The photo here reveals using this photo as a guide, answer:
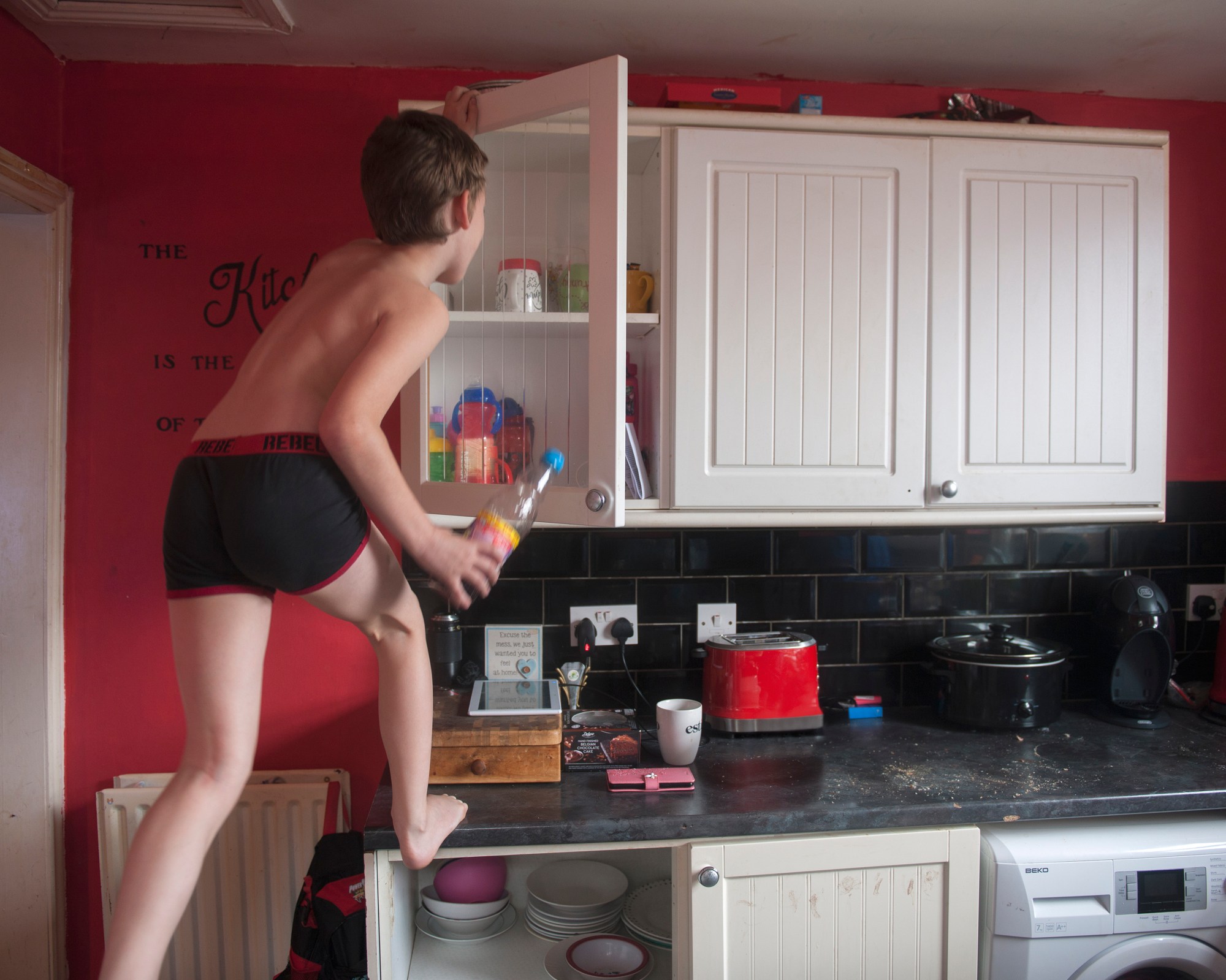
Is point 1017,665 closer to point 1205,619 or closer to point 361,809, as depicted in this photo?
point 1205,619

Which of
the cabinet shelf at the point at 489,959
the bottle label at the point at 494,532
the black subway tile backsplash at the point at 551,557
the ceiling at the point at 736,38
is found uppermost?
the ceiling at the point at 736,38

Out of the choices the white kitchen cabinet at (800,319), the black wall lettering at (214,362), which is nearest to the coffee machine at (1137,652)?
the white kitchen cabinet at (800,319)

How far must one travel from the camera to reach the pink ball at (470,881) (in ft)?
5.83

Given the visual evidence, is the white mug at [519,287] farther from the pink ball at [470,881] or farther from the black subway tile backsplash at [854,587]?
the pink ball at [470,881]

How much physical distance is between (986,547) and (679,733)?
3.32 feet

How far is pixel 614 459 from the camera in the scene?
139cm

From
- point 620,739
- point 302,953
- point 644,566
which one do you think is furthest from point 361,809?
point 644,566

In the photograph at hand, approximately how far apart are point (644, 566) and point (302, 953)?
1.07 meters

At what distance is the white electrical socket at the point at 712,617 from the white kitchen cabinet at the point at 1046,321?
0.58 metres

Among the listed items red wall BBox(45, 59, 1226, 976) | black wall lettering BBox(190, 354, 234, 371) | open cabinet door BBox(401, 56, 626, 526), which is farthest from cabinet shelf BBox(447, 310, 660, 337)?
black wall lettering BBox(190, 354, 234, 371)

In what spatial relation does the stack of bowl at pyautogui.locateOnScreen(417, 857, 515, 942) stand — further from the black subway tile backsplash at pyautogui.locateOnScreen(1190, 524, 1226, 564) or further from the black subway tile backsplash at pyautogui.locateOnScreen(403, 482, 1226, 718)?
the black subway tile backsplash at pyautogui.locateOnScreen(1190, 524, 1226, 564)

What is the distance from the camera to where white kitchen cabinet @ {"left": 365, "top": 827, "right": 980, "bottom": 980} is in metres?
1.45

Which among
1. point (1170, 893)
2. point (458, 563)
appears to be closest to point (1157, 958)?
point (1170, 893)

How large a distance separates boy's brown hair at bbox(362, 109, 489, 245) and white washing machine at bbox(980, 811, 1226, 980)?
4.76 feet
